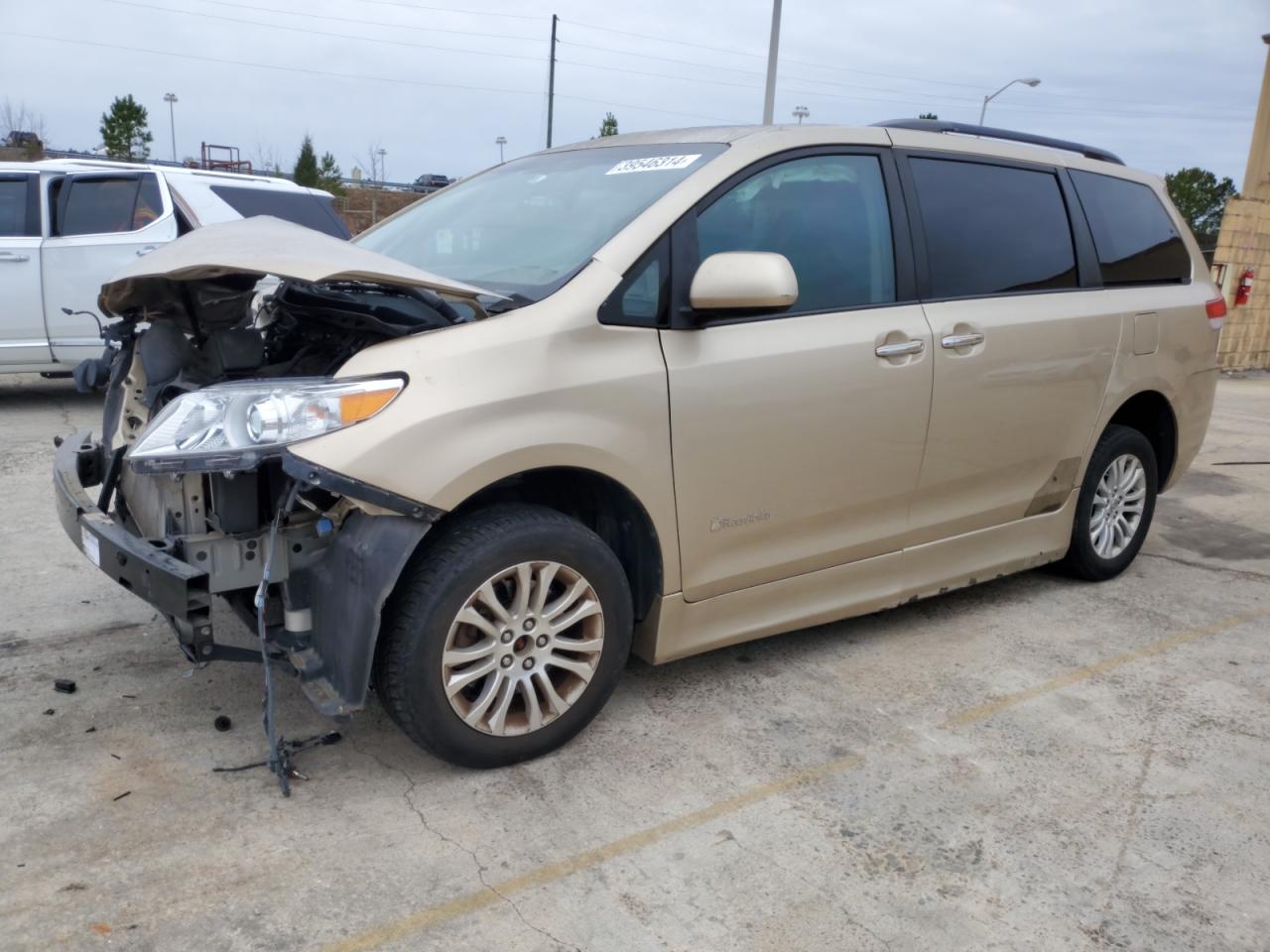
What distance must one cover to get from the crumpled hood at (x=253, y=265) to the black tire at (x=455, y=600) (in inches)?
26.1

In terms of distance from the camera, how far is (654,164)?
3.48 metres

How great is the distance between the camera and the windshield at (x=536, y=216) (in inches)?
127

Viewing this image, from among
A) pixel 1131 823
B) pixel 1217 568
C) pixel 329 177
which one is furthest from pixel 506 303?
pixel 329 177

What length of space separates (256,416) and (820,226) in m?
1.99

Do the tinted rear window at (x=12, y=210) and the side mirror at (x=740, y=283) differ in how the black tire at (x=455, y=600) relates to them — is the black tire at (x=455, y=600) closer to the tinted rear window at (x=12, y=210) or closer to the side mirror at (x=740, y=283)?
the side mirror at (x=740, y=283)

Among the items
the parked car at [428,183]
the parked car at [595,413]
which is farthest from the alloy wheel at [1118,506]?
the parked car at [428,183]

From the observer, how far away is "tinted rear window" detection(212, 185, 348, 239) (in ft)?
27.8

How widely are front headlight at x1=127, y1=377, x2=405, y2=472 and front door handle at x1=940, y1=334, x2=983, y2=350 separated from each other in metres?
2.07

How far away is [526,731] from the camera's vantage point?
302 cm

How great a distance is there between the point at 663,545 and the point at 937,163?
195cm

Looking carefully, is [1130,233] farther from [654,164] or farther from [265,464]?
[265,464]

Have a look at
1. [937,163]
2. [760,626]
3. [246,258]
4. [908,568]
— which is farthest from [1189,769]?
[246,258]

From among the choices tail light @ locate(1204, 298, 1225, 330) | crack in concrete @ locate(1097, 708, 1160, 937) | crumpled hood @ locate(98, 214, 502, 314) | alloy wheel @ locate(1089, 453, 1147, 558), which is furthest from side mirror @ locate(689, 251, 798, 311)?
tail light @ locate(1204, 298, 1225, 330)

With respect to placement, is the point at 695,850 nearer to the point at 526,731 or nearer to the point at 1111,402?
the point at 526,731
